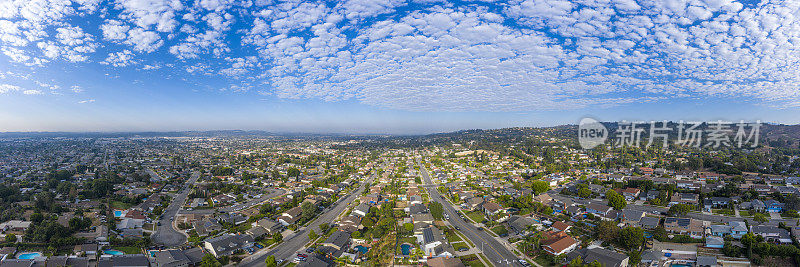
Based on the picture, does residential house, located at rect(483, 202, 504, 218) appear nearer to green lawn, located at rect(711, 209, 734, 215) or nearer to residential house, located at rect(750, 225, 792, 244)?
residential house, located at rect(750, 225, 792, 244)

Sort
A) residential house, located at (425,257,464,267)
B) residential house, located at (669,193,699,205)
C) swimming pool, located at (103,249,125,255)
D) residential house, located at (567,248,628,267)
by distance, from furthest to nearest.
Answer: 1. residential house, located at (669,193,699,205)
2. swimming pool, located at (103,249,125,255)
3. residential house, located at (425,257,464,267)
4. residential house, located at (567,248,628,267)

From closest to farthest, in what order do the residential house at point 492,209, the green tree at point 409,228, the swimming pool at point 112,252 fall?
1. the swimming pool at point 112,252
2. the green tree at point 409,228
3. the residential house at point 492,209

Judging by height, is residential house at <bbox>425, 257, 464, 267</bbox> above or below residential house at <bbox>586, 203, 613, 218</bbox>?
below

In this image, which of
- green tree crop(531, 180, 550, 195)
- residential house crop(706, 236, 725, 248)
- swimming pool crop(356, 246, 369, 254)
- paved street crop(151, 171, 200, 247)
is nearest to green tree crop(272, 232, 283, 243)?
swimming pool crop(356, 246, 369, 254)

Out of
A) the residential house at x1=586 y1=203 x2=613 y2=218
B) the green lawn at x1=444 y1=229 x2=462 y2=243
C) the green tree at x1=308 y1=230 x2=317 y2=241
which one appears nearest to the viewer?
the green lawn at x1=444 y1=229 x2=462 y2=243

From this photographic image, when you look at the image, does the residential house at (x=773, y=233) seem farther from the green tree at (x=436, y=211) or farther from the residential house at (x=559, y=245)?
the green tree at (x=436, y=211)

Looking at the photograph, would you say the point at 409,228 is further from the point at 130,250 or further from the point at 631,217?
the point at 130,250

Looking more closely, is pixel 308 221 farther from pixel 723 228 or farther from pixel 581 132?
pixel 581 132

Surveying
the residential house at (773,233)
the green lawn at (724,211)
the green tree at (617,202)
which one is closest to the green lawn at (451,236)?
the green tree at (617,202)

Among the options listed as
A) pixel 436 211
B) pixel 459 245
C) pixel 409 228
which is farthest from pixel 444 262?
pixel 436 211
